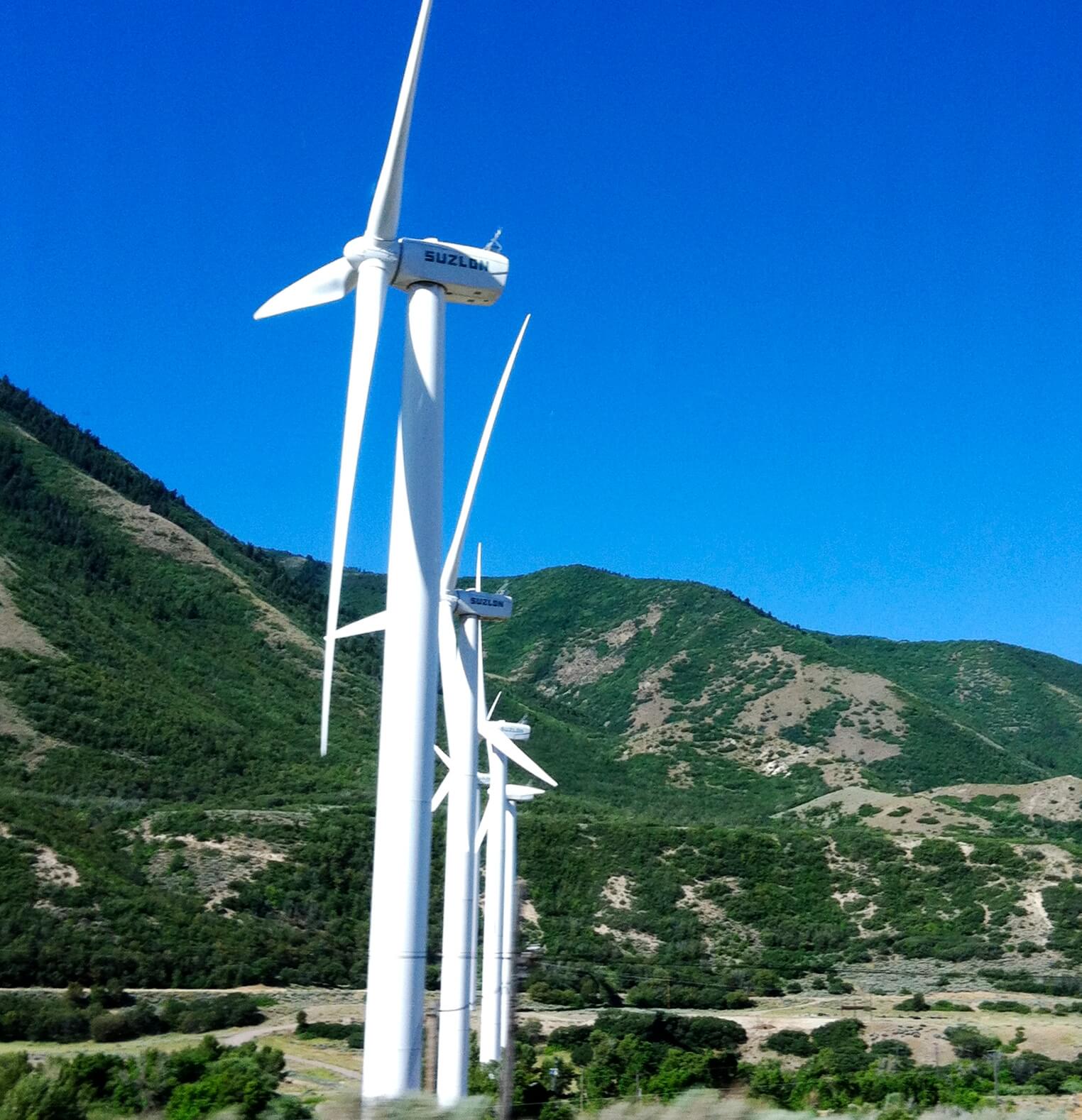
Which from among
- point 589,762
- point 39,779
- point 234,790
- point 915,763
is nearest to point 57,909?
point 39,779

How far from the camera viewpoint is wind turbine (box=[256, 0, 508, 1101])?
1755 cm

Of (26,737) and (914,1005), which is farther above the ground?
(26,737)

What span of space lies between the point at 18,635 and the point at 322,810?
26290mm

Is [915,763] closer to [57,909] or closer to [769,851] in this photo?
[769,851]

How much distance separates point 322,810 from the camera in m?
87.5

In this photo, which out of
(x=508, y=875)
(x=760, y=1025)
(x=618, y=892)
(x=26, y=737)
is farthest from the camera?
(x=618, y=892)

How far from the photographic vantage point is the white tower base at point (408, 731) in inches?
687

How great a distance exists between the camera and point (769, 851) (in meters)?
95.6

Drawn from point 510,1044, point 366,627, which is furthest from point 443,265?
point 510,1044

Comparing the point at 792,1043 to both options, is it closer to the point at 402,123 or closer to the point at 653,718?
the point at 402,123

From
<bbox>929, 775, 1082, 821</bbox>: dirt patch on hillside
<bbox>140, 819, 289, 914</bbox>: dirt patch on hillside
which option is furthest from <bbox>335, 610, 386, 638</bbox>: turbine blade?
<bbox>929, 775, 1082, 821</bbox>: dirt patch on hillside

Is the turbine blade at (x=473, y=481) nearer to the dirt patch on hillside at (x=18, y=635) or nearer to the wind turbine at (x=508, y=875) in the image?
the wind turbine at (x=508, y=875)

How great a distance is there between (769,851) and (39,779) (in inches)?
1780

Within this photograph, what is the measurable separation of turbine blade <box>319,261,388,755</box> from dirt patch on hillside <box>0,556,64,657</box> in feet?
272
